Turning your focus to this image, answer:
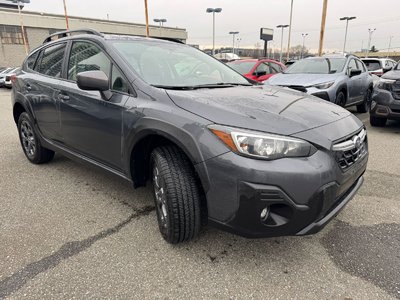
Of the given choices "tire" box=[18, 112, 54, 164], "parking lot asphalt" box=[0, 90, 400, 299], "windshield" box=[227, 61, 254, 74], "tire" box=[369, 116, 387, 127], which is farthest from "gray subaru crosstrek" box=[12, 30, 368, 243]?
"windshield" box=[227, 61, 254, 74]

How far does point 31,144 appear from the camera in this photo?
4.40 metres

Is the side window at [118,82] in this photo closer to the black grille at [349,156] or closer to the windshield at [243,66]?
the black grille at [349,156]

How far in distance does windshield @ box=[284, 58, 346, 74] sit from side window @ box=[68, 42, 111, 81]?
5621 millimetres

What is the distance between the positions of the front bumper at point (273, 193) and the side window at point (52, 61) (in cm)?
254

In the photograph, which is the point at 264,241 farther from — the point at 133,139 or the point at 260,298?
the point at 133,139

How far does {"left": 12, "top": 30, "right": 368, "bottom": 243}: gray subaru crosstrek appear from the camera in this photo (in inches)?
76.7

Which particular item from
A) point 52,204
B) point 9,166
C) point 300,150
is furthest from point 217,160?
point 9,166

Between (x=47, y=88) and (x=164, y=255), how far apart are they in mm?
2442

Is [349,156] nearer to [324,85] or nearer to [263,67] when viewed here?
[324,85]

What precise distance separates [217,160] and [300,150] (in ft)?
1.71

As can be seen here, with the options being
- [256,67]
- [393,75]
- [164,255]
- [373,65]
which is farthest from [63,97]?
[373,65]

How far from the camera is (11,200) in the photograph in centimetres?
336

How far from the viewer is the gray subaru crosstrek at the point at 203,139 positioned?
195cm

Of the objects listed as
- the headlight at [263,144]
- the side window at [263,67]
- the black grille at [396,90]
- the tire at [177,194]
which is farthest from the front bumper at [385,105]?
the tire at [177,194]
